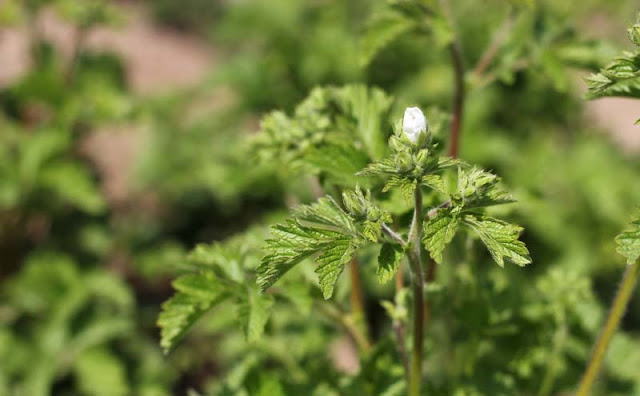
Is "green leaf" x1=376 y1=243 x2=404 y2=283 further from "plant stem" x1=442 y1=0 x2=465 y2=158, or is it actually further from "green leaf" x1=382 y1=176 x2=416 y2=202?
"plant stem" x1=442 y1=0 x2=465 y2=158

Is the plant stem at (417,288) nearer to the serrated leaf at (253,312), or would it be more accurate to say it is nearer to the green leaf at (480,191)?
the green leaf at (480,191)

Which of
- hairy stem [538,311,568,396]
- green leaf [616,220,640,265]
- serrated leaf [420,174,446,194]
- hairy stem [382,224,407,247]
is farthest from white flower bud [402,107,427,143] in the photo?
hairy stem [538,311,568,396]

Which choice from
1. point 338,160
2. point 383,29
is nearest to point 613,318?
point 338,160

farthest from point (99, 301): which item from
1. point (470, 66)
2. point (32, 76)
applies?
point (470, 66)

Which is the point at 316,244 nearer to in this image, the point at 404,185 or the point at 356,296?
the point at 404,185

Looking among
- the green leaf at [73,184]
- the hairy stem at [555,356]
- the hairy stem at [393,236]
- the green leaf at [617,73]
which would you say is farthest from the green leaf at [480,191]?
the green leaf at [73,184]

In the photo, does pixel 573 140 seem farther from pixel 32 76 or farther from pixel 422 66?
pixel 32 76
